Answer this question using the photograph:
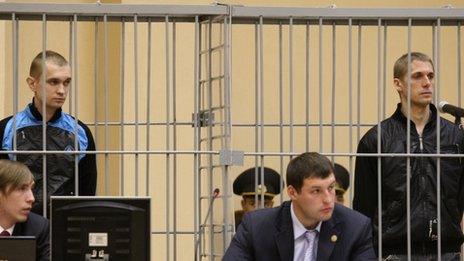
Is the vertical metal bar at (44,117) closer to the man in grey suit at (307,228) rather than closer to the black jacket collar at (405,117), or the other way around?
the man in grey suit at (307,228)

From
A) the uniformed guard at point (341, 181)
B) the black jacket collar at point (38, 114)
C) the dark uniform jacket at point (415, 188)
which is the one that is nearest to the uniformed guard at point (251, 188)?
the uniformed guard at point (341, 181)

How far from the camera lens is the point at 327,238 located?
20.7 feet

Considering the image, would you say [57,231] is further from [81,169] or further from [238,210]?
[238,210]

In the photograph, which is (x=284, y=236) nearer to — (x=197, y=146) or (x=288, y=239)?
(x=288, y=239)

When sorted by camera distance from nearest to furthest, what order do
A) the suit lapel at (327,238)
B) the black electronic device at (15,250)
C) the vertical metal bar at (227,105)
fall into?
1. the black electronic device at (15,250)
2. the suit lapel at (327,238)
3. the vertical metal bar at (227,105)

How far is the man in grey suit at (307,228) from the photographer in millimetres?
6262

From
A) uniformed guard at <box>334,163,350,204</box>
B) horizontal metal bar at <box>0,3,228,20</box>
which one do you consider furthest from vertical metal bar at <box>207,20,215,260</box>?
uniformed guard at <box>334,163,350,204</box>

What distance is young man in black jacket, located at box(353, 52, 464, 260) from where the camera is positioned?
22.3ft

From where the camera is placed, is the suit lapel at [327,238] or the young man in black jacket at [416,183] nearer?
the suit lapel at [327,238]

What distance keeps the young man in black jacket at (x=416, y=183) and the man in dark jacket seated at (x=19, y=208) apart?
60.5 inches

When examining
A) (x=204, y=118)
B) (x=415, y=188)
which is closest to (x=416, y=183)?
(x=415, y=188)

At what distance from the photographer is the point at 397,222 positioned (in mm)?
6809

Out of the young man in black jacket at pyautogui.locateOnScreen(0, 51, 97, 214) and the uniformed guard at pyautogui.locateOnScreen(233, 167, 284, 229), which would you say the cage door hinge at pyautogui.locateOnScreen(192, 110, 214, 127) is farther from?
the uniformed guard at pyautogui.locateOnScreen(233, 167, 284, 229)

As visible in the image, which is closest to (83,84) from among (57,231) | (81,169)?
(81,169)
